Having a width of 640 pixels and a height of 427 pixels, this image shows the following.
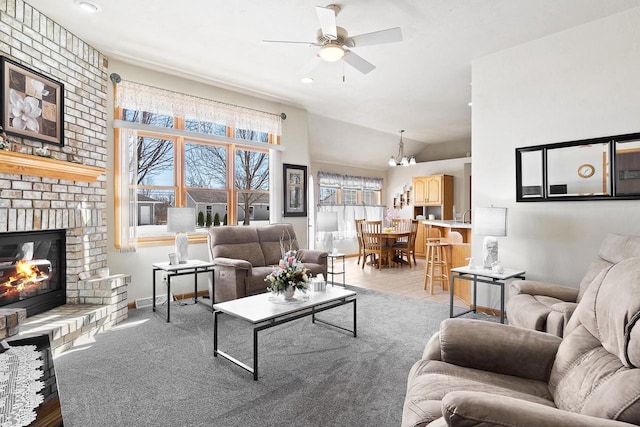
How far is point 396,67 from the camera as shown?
422 centimetres

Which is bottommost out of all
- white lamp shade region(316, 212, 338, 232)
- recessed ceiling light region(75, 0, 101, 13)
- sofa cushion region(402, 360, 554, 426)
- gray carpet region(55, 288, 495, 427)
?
gray carpet region(55, 288, 495, 427)

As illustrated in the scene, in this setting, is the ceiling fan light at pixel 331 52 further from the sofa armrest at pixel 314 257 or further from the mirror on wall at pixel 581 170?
the sofa armrest at pixel 314 257

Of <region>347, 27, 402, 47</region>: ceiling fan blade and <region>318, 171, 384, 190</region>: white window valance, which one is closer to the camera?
<region>347, 27, 402, 47</region>: ceiling fan blade

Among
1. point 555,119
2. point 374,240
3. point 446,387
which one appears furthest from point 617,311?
point 374,240

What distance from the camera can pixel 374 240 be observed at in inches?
276

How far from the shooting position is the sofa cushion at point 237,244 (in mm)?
4391

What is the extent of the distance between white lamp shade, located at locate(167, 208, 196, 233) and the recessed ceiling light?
6.48ft

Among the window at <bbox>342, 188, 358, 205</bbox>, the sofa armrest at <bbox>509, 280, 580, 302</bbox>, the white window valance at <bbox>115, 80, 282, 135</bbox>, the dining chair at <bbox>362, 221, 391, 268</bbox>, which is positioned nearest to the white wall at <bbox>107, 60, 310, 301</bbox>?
the white window valance at <bbox>115, 80, 282, 135</bbox>

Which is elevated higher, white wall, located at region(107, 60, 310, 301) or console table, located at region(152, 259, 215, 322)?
white wall, located at region(107, 60, 310, 301)

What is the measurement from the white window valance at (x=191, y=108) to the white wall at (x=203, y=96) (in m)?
0.08

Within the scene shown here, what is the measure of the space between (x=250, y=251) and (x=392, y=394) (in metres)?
2.82

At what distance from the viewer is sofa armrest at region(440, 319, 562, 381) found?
5.11 feet

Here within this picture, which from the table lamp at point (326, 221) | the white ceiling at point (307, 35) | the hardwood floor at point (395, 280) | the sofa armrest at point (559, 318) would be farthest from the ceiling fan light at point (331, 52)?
the hardwood floor at point (395, 280)

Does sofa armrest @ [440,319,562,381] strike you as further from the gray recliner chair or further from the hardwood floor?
the hardwood floor
